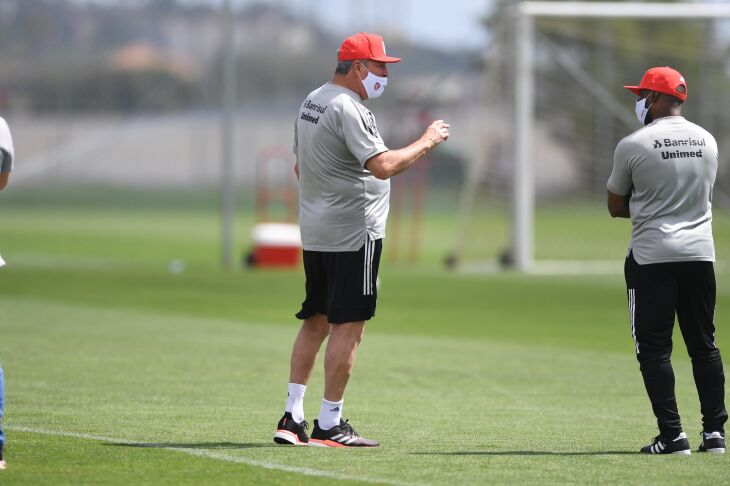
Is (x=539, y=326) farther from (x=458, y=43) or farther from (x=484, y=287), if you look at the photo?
(x=458, y=43)

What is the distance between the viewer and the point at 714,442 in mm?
7797

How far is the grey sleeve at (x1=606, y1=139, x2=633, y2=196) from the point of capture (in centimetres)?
766

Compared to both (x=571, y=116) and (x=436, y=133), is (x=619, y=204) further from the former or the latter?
(x=571, y=116)

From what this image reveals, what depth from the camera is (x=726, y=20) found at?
24531 mm

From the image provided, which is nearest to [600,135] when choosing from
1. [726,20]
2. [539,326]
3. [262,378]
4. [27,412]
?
[726,20]

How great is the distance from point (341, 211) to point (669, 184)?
1784 millimetres

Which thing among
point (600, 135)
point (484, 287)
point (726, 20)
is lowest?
point (484, 287)

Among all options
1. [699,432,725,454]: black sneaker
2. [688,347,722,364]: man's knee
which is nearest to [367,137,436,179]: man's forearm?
[688,347,722,364]: man's knee

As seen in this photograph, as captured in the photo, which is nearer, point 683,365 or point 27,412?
point 27,412

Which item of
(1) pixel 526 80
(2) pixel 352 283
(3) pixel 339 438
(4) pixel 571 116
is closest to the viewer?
(2) pixel 352 283

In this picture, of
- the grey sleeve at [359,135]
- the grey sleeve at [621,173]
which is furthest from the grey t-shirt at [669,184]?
the grey sleeve at [359,135]

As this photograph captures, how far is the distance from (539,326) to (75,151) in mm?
32607

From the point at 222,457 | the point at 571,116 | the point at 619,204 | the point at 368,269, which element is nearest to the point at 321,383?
the point at 368,269

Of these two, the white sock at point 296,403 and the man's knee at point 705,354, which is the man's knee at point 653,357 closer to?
the man's knee at point 705,354
